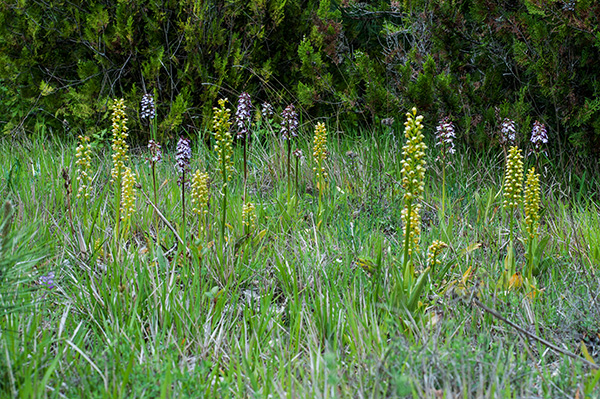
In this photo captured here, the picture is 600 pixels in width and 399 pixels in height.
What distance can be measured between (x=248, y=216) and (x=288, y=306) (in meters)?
0.78

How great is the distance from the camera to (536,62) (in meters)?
3.97

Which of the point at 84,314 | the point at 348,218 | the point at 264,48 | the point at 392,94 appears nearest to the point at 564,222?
the point at 348,218

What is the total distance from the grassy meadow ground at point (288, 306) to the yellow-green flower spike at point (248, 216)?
94 mm

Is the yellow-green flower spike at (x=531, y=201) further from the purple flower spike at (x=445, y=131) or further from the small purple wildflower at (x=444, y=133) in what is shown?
the purple flower spike at (x=445, y=131)

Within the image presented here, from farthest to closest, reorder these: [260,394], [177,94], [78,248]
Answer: [177,94], [78,248], [260,394]

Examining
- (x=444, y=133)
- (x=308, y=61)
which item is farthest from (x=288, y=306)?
(x=308, y=61)

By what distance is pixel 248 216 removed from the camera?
3.01m

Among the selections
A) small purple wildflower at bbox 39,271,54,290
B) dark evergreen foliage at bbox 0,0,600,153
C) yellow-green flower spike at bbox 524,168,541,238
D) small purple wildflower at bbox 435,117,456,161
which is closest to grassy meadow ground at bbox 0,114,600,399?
small purple wildflower at bbox 39,271,54,290

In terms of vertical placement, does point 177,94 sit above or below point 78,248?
above

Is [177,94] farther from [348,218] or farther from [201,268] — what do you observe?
[201,268]

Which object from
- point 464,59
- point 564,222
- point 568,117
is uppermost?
point 464,59

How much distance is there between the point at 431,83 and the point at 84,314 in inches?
125

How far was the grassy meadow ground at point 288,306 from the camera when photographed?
162 cm

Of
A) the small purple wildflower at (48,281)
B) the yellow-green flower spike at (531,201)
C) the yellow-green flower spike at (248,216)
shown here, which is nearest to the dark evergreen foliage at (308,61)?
the yellow-green flower spike at (531,201)
